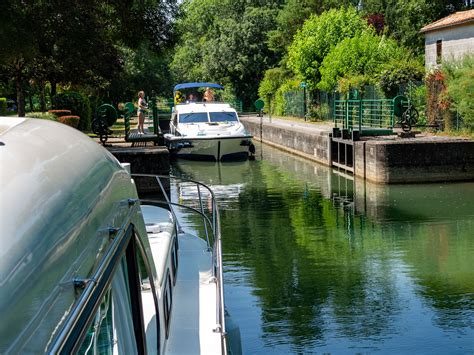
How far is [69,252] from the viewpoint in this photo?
2238mm

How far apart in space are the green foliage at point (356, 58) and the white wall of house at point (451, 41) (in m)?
1.76

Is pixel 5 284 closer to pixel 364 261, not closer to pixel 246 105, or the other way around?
pixel 364 261

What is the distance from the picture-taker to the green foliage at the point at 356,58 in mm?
37281

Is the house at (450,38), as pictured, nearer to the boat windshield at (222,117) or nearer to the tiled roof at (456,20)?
the tiled roof at (456,20)

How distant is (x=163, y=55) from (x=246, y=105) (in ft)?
120

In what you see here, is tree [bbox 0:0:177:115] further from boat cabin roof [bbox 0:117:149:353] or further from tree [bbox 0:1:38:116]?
boat cabin roof [bbox 0:117:149:353]

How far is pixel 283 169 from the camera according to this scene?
1019 inches

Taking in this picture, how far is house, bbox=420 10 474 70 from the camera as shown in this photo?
35625mm

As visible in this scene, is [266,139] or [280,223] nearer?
[280,223]

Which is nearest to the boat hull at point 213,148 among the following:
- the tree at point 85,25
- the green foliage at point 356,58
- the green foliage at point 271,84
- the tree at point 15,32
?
the tree at point 85,25

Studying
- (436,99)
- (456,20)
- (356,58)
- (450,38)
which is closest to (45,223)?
(436,99)

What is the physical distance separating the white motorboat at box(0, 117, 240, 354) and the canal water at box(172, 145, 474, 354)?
4.72m

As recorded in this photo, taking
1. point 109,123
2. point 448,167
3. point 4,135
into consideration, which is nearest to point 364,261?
point 448,167

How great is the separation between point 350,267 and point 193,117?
18.1 meters
